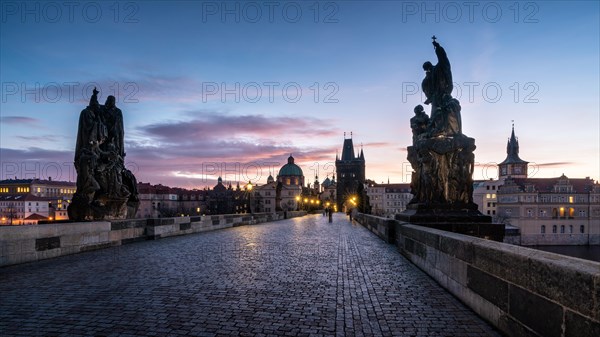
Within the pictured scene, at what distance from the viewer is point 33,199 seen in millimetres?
140875

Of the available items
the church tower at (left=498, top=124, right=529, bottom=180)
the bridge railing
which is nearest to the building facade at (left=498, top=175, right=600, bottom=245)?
the church tower at (left=498, top=124, right=529, bottom=180)

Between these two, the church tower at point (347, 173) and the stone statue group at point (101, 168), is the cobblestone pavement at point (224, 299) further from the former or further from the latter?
the church tower at point (347, 173)

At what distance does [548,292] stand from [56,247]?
1016 cm

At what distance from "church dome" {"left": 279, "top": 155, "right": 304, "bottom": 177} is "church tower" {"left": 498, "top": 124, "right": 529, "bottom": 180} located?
75.3 metres

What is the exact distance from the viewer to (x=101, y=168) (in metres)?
13.4

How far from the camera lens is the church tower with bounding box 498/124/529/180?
5087 inches

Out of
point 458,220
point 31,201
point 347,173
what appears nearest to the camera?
point 458,220

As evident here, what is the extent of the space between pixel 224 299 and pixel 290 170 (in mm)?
165215

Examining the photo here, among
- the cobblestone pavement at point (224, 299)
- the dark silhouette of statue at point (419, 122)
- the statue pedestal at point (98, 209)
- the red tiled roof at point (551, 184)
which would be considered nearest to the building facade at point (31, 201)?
the statue pedestal at point (98, 209)

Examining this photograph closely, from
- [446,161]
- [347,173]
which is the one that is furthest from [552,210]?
[446,161]

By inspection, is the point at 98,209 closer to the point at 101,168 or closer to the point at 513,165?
the point at 101,168

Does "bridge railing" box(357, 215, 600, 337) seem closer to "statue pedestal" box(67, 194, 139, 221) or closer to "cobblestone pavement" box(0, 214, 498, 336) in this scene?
"cobblestone pavement" box(0, 214, 498, 336)

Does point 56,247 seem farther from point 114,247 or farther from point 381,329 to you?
point 381,329

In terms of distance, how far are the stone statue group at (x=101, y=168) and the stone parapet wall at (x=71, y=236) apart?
0.91 metres
